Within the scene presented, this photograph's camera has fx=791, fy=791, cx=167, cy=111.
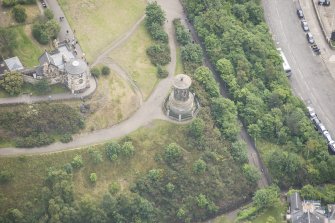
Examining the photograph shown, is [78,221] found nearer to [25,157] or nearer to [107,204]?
[107,204]

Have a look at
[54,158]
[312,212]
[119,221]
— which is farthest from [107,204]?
[312,212]

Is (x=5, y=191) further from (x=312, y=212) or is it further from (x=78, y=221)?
(x=312, y=212)

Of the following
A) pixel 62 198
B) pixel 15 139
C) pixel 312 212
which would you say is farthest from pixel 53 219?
pixel 312 212

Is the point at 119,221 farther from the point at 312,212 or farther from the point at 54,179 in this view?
the point at 312,212

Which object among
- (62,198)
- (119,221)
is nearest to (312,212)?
(119,221)

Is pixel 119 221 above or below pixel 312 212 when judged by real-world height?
below

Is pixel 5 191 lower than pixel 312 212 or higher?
lower

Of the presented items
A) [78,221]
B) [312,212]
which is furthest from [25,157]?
[312,212]
